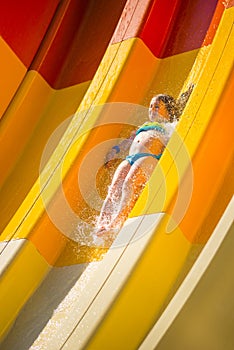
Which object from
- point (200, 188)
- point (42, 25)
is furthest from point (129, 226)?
point (42, 25)

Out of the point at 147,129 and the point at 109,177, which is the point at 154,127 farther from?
the point at 109,177

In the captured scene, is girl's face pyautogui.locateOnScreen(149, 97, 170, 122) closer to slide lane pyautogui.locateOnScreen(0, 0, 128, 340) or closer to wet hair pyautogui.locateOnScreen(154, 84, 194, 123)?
wet hair pyautogui.locateOnScreen(154, 84, 194, 123)

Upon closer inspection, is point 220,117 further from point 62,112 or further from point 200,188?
point 62,112

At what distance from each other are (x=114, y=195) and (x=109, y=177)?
3.6 inches

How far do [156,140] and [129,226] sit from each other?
0.40 metres

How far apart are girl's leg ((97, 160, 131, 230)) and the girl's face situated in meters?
0.16

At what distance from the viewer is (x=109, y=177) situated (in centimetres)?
169

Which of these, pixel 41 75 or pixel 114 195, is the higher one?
pixel 41 75

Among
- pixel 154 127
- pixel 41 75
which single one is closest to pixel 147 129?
pixel 154 127

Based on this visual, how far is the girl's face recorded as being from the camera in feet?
5.53

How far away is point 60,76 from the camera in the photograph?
2.13 metres

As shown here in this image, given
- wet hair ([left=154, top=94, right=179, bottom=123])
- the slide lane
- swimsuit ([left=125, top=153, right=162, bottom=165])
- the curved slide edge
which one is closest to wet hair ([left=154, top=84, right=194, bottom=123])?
wet hair ([left=154, top=94, right=179, bottom=123])

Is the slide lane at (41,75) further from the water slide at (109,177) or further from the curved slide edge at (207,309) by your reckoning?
the curved slide edge at (207,309)

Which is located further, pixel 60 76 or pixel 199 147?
pixel 60 76
